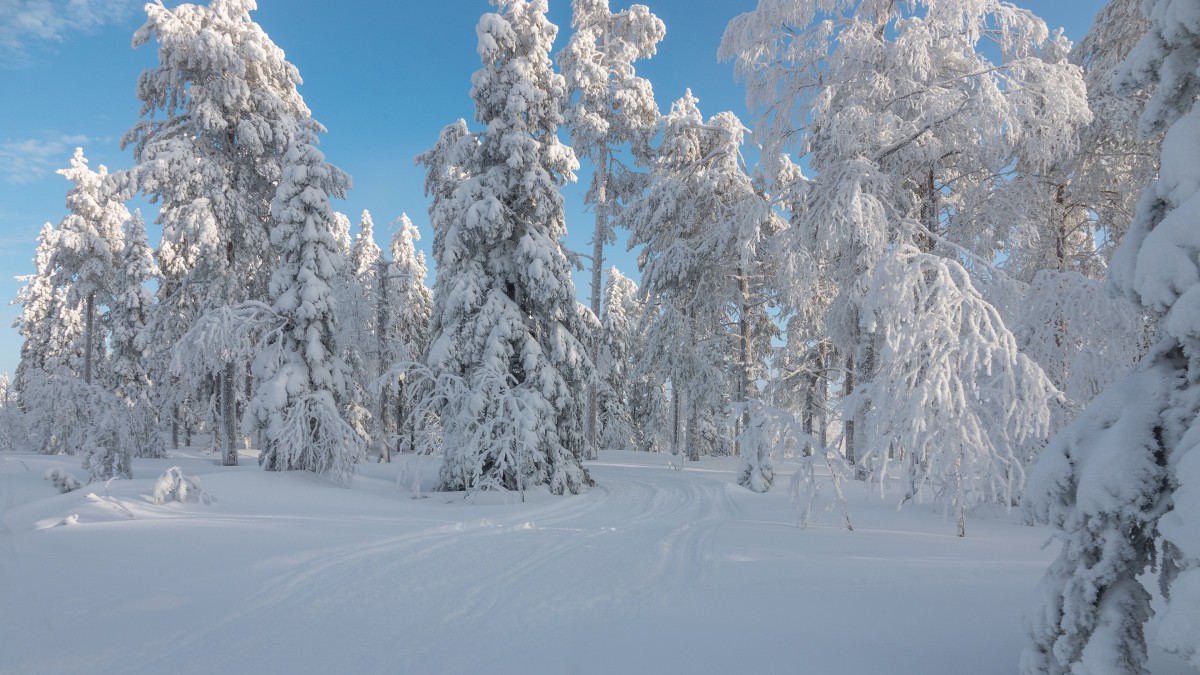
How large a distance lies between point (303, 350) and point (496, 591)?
10.9 meters

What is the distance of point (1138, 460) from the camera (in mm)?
2852

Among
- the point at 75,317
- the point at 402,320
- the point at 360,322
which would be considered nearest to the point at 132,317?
the point at 75,317

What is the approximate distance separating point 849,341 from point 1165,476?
11.6m

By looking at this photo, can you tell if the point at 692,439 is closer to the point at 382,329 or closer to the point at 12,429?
the point at 382,329

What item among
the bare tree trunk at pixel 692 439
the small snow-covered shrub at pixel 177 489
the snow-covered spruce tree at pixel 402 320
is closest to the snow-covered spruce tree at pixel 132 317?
the snow-covered spruce tree at pixel 402 320

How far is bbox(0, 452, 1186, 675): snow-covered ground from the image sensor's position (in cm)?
432

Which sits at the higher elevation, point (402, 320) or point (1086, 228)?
point (1086, 228)

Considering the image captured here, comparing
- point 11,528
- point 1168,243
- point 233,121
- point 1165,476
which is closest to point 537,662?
point 1165,476

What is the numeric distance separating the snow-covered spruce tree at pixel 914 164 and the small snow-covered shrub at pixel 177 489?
11.4 metres

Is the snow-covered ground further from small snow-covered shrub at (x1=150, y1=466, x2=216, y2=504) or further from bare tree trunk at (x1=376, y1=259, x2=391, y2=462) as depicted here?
bare tree trunk at (x1=376, y1=259, x2=391, y2=462)

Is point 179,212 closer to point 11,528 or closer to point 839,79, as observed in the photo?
point 11,528

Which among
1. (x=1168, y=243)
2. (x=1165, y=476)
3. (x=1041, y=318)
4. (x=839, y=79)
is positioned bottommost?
(x=1165, y=476)

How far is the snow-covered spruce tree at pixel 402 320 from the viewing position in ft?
71.1

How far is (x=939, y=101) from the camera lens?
1047 centimetres
